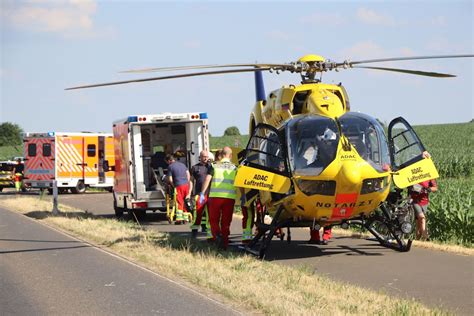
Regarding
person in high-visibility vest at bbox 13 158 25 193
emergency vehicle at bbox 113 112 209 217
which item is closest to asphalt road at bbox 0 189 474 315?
emergency vehicle at bbox 113 112 209 217

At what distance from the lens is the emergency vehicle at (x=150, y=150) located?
2102cm

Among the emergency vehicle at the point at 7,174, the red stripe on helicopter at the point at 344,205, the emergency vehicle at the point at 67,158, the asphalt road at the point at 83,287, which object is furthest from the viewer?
the emergency vehicle at the point at 7,174

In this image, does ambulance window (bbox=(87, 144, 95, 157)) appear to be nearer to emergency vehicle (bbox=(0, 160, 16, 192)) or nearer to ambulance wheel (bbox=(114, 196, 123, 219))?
emergency vehicle (bbox=(0, 160, 16, 192))

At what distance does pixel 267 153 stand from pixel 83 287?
12.5 ft

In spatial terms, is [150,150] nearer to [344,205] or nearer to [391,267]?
[344,205]

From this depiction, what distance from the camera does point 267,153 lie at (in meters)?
12.6

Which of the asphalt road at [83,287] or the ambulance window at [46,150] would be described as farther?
the ambulance window at [46,150]

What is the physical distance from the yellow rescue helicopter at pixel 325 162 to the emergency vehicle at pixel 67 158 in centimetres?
2487

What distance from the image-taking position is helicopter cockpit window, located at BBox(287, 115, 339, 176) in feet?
38.7

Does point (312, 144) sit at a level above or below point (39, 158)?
below

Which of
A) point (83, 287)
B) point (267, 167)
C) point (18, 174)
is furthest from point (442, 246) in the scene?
point (18, 174)

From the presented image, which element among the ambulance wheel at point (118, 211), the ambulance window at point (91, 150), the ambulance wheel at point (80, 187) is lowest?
the ambulance wheel at point (118, 211)

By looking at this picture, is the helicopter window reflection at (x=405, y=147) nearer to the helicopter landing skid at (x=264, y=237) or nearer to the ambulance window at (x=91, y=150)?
the helicopter landing skid at (x=264, y=237)

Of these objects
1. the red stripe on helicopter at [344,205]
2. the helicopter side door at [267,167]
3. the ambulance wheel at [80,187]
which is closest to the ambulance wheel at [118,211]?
the helicopter side door at [267,167]
